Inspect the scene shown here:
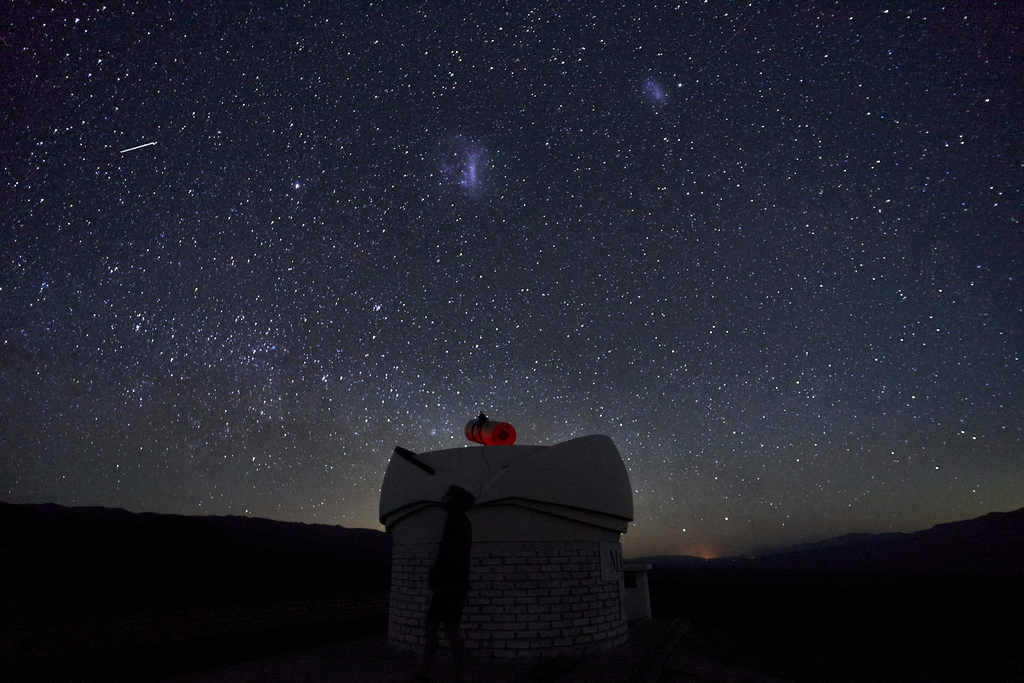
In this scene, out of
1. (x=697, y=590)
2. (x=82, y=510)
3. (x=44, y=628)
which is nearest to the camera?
(x=44, y=628)

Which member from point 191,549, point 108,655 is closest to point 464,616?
point 108,655

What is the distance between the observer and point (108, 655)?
425 inches

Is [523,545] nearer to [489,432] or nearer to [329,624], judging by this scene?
[489,432]

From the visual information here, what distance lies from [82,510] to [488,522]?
330 feet

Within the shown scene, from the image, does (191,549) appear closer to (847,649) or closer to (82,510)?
(82,510)

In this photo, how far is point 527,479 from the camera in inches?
310

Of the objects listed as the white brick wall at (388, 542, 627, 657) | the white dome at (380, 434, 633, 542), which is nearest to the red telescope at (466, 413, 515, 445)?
the white dome at (380, 434, 633, 542)

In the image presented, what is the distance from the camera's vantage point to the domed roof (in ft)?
25.8

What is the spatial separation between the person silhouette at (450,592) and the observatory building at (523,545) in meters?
2.60

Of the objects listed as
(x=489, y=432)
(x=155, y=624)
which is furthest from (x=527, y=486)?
(x=155, y=624)

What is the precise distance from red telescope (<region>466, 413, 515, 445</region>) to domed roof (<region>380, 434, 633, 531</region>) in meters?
0.85

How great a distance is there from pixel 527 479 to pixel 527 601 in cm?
168

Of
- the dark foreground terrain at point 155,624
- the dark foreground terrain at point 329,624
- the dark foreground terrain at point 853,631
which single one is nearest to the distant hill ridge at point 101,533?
the dark foreground terrain at point 329,624

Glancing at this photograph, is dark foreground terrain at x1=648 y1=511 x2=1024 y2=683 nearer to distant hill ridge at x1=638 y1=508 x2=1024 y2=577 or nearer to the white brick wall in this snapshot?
the white brick wall
